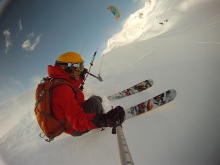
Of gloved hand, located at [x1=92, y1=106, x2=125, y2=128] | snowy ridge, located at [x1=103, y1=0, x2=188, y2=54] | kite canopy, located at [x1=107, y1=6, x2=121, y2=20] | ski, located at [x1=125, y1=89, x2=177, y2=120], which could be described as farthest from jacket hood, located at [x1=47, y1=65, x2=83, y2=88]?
snowy ridge, located at [x1=103, y1=0, x2=188, y2=54]

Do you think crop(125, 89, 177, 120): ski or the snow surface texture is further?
crop(125, 89, 177, 120): ski

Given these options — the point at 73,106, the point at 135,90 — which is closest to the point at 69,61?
the point at 73,106

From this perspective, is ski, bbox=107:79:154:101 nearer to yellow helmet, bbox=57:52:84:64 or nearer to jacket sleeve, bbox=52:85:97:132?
yellow helmet, bbox=57:52:84:64

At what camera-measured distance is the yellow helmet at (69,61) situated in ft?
4.12

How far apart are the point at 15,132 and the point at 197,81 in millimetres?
2712

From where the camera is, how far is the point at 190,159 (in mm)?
940


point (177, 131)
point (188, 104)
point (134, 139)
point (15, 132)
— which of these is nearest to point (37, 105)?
point (134, 139)

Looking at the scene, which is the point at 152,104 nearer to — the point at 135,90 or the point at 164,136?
the point at 164,136

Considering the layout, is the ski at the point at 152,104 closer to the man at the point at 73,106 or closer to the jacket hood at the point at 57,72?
the man at the point at 73,106

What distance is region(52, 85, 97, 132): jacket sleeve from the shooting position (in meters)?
0.95

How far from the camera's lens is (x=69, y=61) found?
4.16ft

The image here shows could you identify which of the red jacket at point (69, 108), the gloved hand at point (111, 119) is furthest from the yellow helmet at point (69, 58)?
the gloved hand at point (111, 119)

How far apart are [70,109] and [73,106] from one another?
0.03 m

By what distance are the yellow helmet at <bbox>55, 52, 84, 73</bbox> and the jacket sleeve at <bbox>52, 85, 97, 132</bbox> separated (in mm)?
262
